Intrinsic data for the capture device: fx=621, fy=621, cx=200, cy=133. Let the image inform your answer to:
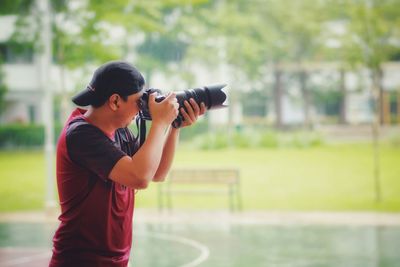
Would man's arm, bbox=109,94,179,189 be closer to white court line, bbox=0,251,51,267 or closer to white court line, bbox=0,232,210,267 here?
white court line, bbox=0,232,210,267

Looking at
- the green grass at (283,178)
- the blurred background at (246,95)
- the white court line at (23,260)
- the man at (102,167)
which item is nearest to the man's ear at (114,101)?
the man at (102,167)

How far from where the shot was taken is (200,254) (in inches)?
180

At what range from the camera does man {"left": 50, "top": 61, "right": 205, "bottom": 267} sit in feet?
4.05

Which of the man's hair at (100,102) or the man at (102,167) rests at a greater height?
the man's hair at (100,102)

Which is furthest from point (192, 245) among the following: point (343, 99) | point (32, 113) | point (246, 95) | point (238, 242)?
point (32, 113)

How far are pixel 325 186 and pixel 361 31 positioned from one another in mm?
2196

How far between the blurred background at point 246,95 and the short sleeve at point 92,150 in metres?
4.52

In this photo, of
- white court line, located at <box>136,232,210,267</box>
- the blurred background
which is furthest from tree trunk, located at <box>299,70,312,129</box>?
white court line, located at <box>136,232,210,267</box>

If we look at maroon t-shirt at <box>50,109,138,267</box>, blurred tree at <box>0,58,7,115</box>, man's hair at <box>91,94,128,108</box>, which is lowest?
maroon t-shirt at <box>50,109,138,267</box>

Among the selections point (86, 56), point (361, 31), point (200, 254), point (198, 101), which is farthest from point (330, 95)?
point (198, 101)

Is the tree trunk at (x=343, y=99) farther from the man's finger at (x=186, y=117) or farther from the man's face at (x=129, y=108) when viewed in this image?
the man's face at (x=129, y=108)

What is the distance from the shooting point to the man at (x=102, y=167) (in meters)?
1.23

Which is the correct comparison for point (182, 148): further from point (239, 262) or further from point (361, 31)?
point (239, 262)

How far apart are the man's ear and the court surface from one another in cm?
306
